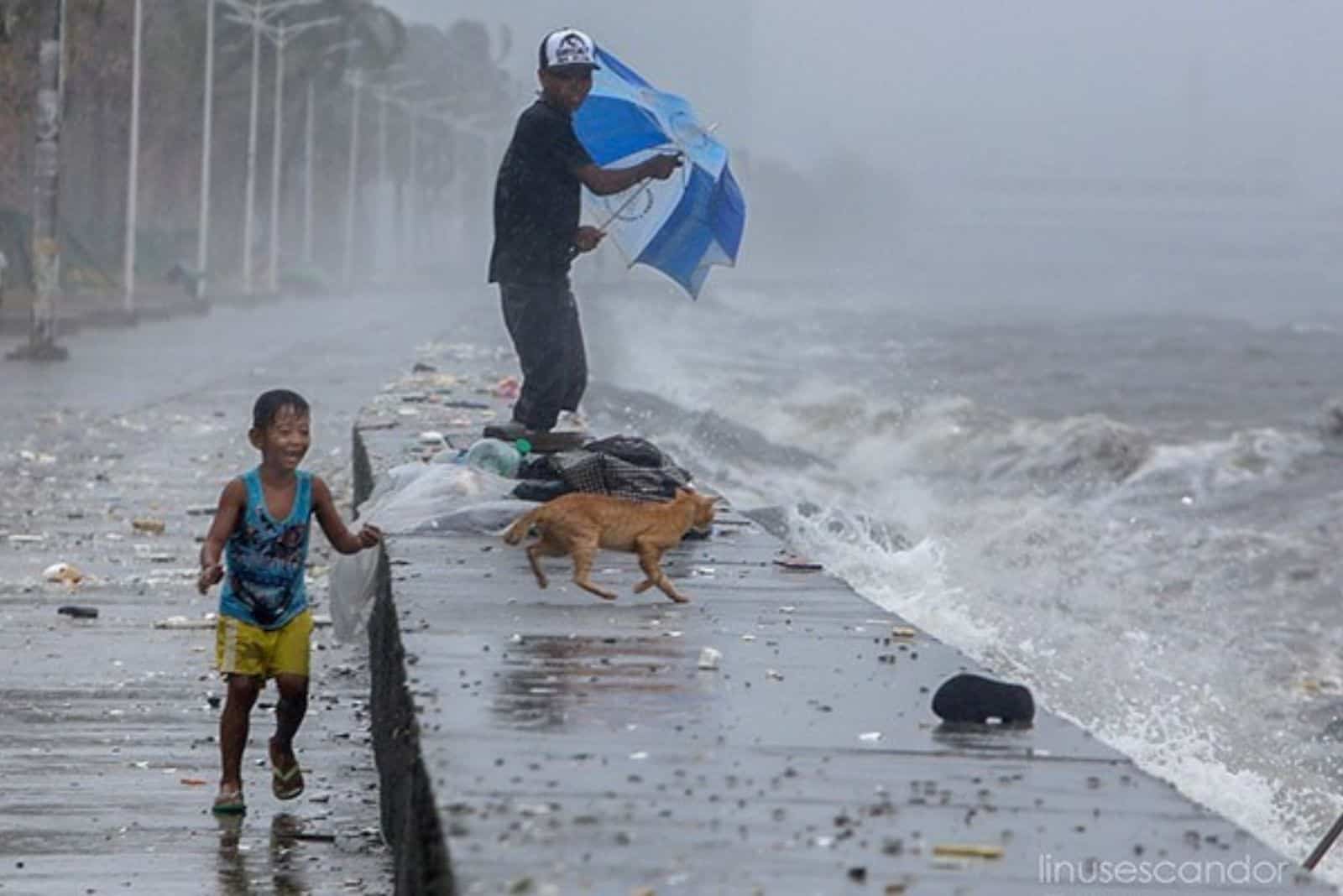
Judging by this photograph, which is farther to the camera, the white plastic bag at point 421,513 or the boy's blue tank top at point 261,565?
the white plastic bag at point 421,513

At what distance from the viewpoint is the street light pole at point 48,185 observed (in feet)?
132

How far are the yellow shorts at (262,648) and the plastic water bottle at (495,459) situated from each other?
139 inches

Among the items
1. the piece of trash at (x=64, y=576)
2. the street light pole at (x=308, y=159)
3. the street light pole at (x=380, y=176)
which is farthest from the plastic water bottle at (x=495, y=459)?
the street light pole at (x=380, y=176)

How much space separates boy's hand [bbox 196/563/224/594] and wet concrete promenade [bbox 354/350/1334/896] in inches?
19.0

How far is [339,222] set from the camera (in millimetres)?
139250

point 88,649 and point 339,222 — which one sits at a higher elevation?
point 88,649

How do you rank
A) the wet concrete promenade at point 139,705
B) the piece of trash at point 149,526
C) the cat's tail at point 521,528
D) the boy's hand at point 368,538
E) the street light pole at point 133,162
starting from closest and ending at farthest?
1. the wet concrete promenade at point 139,705
2. the boy's hand at point 368,538
3. the cat's tail at point 521,528
4. the piece of trash at point 149,526
5. the street light pole at point 133,162

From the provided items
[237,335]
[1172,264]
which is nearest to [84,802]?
[237,335]

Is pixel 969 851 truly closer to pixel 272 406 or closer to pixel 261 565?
pixel 261 565

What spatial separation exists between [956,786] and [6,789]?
3579 mm

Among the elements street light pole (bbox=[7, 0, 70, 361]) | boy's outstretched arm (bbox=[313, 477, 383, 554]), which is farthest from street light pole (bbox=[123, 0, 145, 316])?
boy's outstretched arm (bbox=[313, 477, 383, 554])

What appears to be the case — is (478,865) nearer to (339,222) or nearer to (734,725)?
(734,725)

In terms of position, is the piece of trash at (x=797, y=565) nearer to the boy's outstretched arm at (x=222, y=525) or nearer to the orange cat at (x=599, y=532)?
the orange cat at (x=599, y=532)

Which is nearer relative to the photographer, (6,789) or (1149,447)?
(6,789)
